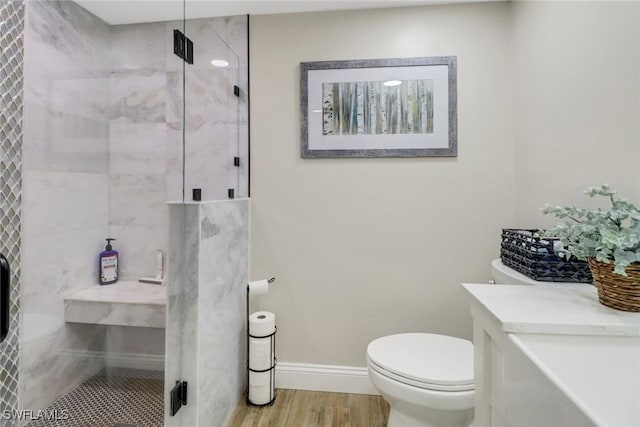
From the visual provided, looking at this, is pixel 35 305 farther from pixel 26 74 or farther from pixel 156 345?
pixel 26 74

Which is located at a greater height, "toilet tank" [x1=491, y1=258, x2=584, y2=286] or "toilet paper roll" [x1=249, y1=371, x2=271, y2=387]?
"toilet tank" [x1=491, y1=258, x2=584, y2=286]

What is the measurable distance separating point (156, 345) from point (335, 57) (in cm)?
183

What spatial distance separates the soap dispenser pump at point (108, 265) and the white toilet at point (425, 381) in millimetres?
1445

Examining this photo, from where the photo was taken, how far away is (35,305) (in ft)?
4.51

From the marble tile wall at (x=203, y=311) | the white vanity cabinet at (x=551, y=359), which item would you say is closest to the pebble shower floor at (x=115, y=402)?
the marble tile wall at (x=203, y=311)

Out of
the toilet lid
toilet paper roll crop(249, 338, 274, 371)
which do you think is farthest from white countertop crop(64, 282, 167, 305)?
the toilet lid

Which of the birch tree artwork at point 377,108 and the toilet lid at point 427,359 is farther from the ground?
the birch tree artwork at point 377,108

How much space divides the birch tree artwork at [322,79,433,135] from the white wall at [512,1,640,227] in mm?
508

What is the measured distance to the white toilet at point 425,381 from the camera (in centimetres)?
118

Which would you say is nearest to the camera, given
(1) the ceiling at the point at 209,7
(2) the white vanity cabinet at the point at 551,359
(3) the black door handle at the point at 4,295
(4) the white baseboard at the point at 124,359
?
(2) the white vanity cabinet at the point at 551,359

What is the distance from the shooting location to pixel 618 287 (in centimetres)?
75

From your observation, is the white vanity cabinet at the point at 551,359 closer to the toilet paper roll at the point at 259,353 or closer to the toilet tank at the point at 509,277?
the toilet tank at the point at 509,277

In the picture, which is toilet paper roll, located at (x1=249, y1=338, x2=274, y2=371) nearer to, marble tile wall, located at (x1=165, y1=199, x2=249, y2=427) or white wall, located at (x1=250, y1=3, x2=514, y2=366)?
marble tile wall, located at (x1=165, y1=199, x2=249, y2=427)

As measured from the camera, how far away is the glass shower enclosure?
130cm
